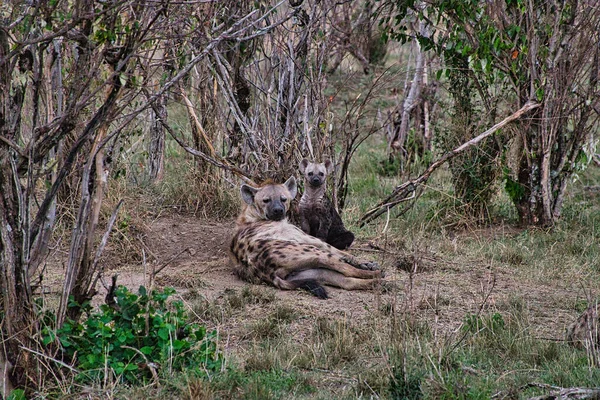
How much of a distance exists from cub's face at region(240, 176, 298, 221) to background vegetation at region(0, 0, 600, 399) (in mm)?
291

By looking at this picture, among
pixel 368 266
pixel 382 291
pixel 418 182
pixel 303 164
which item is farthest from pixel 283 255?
pixel 418 182

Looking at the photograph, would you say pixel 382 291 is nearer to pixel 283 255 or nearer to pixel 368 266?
pixel 368 266

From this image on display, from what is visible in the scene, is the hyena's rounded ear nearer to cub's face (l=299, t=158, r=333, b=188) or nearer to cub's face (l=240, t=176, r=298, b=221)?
cub's face (l=299, t=158, r=333, b=188)

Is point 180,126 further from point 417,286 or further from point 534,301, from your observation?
point 534,301

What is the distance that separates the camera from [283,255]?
5.31 meters

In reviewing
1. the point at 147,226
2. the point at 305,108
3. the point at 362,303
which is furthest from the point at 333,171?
the point at 362,303

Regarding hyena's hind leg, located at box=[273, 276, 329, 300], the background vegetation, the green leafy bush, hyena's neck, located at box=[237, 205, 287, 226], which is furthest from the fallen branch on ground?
the green leafy bush

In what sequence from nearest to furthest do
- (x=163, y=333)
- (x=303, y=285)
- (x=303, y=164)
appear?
(x=163, y=333)
(x=303, y=285)
(x=303, y=164)

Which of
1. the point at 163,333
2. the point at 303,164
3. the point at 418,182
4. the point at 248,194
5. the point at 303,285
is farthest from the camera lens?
the point at 418,182

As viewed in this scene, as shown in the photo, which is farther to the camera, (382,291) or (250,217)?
(250,217)

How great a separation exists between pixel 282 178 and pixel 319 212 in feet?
1.69

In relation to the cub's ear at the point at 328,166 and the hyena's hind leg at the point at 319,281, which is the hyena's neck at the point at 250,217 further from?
the hyena's hind leg at the point at 319,281

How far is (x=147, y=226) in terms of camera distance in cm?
627

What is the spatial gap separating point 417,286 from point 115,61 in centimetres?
249
